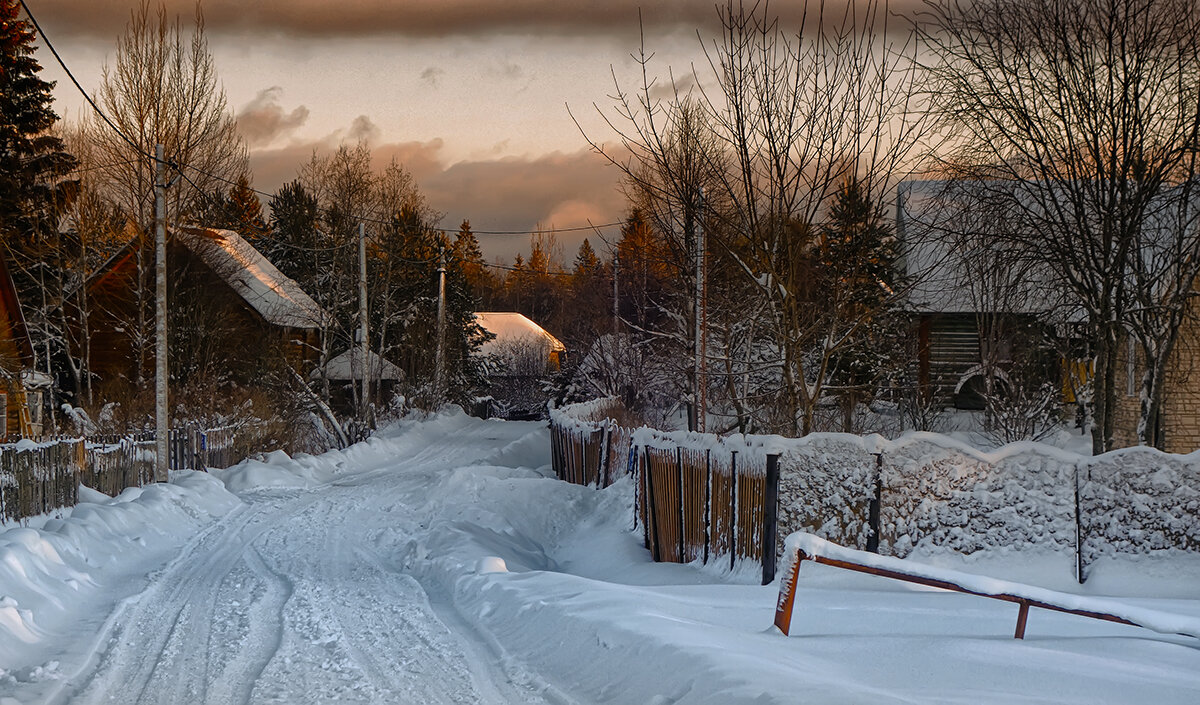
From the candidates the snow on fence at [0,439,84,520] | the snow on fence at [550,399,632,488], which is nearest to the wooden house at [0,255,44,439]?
the snow on fence at [0,439,84,520]

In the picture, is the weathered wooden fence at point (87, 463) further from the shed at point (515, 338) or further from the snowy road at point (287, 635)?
the shed at point (515, 338)

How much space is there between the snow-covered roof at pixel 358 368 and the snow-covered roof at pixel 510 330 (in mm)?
18732

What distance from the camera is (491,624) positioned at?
8.75m

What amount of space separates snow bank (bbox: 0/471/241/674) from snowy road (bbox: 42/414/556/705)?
49 cm

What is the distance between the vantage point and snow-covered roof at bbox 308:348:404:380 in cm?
4088

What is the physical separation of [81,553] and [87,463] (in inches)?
347

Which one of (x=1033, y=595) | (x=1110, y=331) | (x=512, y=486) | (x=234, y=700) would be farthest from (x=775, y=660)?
(x=512, y=486)

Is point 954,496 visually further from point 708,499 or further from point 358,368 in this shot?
point 358,368

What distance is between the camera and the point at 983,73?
13211 millimetres

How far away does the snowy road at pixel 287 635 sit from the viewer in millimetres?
6645

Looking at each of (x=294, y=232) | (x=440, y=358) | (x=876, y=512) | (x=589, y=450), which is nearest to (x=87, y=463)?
(x=589, y=450)

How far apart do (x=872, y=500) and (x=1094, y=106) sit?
5.69m

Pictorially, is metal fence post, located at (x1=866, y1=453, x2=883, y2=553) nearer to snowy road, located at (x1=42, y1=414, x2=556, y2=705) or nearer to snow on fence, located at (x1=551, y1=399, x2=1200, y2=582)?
snow on fence, located at (x1=551, y1=399, x2=1200, y2=582)

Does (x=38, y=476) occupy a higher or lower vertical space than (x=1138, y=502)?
lower
